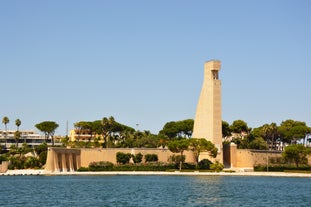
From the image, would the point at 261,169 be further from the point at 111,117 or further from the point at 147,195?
the point at 147,195

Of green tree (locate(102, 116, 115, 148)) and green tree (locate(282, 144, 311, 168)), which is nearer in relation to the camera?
green tree (locate(282, 144, 311, 168))

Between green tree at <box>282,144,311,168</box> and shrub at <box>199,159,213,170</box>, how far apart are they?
1192 cm

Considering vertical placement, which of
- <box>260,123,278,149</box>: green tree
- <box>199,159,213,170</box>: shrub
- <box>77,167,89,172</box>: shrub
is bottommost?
<box>77,167,89,172</box>: shrub

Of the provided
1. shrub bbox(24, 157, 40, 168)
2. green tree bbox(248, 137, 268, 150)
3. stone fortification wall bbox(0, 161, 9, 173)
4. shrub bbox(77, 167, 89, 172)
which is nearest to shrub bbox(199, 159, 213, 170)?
shrub bbox(77, 167, 89, 172)

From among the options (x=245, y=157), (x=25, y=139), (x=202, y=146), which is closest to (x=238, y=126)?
(x=245, y=157)

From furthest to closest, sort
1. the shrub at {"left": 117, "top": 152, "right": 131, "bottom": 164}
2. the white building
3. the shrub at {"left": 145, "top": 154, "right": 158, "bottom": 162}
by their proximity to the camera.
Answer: the white building, the shrub at {"left": 145, "top": 154, "right": 158, "bottom": 162}, the shrub at {"left": 117, "top": 152, "right": 131, "bottom": 164}

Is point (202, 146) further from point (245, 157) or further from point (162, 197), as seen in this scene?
point (162, 197)

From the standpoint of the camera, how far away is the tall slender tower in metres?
102

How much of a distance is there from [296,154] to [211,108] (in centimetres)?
1484

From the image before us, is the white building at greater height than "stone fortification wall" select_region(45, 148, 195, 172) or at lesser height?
greater

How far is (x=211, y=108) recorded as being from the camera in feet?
334

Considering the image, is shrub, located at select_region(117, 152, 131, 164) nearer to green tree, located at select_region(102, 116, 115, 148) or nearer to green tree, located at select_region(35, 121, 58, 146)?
green tree, located at select_region(102, 116, 115, 148)

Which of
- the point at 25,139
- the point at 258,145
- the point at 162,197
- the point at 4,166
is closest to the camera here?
the point at 162,197

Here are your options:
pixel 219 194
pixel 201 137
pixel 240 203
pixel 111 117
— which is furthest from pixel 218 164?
pixel 240 203
